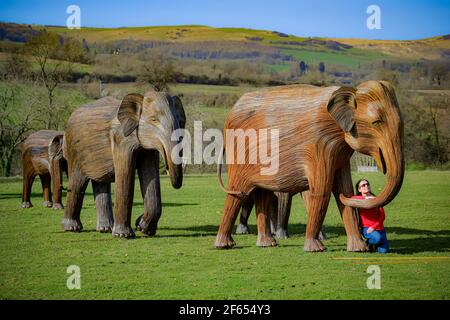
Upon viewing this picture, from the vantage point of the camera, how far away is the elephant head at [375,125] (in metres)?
13.5

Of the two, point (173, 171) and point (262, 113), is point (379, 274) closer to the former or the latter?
point (262, 113)

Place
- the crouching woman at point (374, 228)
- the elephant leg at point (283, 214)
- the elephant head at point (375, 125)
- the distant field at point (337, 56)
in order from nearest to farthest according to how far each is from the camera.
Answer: the elephant head at point (375, 125) → the crouching woman at point (374, 228) → the elephant leg at point (283, 214) → the distant field at point (337, 56)

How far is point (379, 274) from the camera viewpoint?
1224cm

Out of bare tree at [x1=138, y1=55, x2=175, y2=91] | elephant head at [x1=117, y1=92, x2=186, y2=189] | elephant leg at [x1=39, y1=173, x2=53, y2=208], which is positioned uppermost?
bare tree at [x1=138, y1=55, x2=175, y2=91]

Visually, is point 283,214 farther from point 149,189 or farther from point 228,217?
point 149,189

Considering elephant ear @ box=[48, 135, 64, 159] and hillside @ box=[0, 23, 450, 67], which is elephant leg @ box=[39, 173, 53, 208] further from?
hillside @ box=[0, 23, 450, 67]

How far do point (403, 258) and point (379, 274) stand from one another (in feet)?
5.82

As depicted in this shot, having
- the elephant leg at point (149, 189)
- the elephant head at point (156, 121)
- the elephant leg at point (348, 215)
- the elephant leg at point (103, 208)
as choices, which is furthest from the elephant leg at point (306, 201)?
the elephant leg at point (103, 208)

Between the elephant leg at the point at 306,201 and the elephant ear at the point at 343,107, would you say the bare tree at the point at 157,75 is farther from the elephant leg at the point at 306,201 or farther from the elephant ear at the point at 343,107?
the elephant ear at the point at 343,107

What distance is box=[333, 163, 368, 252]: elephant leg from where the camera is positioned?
A: 1459cm

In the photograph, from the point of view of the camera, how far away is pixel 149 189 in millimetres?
16875

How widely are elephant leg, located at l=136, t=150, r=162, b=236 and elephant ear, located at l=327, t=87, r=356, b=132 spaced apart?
4542mm

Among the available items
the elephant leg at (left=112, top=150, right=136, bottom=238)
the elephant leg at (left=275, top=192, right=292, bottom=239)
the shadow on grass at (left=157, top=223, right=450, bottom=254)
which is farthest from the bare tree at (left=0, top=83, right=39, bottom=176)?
the elephant leg at (left=275, top=192, right=292, bottom=239)

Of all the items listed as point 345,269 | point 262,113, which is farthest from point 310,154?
point 345,269
